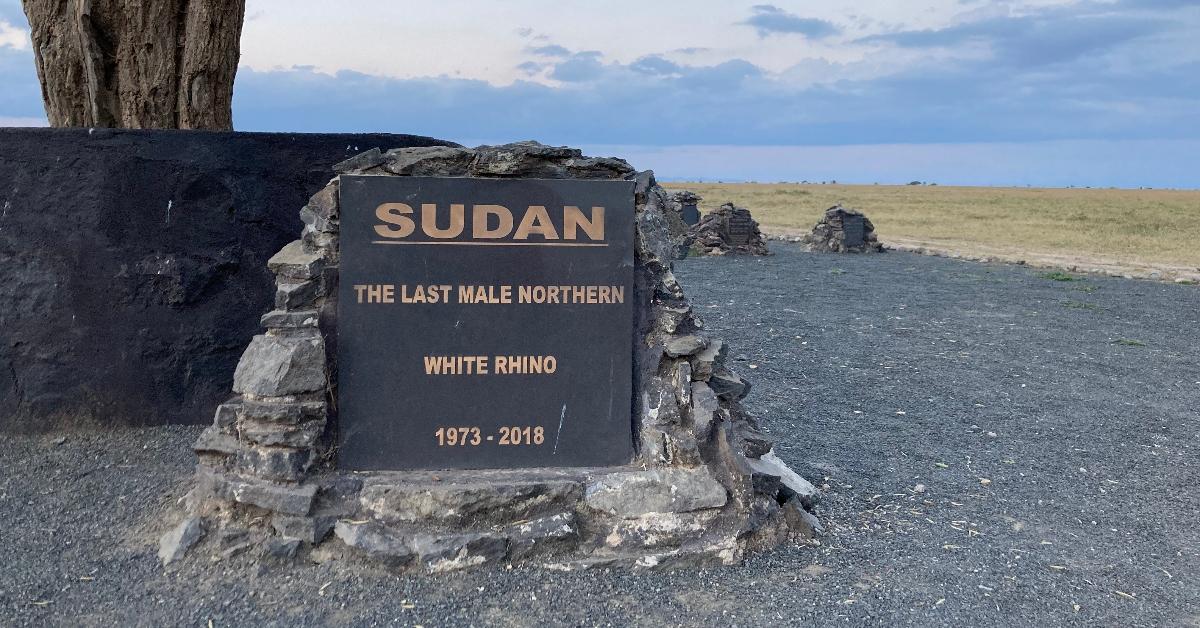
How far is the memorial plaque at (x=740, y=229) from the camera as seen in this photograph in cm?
2305

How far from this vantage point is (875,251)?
24234 mm

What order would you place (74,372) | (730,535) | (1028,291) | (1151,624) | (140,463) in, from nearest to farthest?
(1151,624) → (730,535) → (140,463) → (74,372) → (1028,291)

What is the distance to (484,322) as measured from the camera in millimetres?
4691

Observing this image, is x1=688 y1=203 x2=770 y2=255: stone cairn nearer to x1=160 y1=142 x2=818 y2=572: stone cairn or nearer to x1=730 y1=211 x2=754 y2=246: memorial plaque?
x1=730 y1=211 x2=754 y2=246: memorial plaque

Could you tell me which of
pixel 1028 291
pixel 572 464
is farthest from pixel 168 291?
pixel 1028 291

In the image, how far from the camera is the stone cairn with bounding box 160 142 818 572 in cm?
432

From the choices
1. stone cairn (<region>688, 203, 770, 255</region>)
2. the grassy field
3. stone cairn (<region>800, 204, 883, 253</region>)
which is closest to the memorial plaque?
stone cairn (<region>688, 203, 770, 255</region>)

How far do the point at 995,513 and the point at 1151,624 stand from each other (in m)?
1.32

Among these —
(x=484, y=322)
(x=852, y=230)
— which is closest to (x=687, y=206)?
(x=852, y=230)

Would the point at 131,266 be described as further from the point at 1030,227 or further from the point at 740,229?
the point at 1030,227

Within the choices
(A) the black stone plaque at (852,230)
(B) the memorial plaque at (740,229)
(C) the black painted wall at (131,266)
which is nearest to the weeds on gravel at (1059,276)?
(A) the black stone plaque at (852,230)

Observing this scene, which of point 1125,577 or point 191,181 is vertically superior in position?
point 191,181

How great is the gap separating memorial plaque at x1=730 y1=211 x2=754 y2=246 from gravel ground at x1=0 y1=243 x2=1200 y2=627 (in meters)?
13.0

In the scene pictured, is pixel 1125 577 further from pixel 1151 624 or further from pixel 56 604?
pixel 56 604
